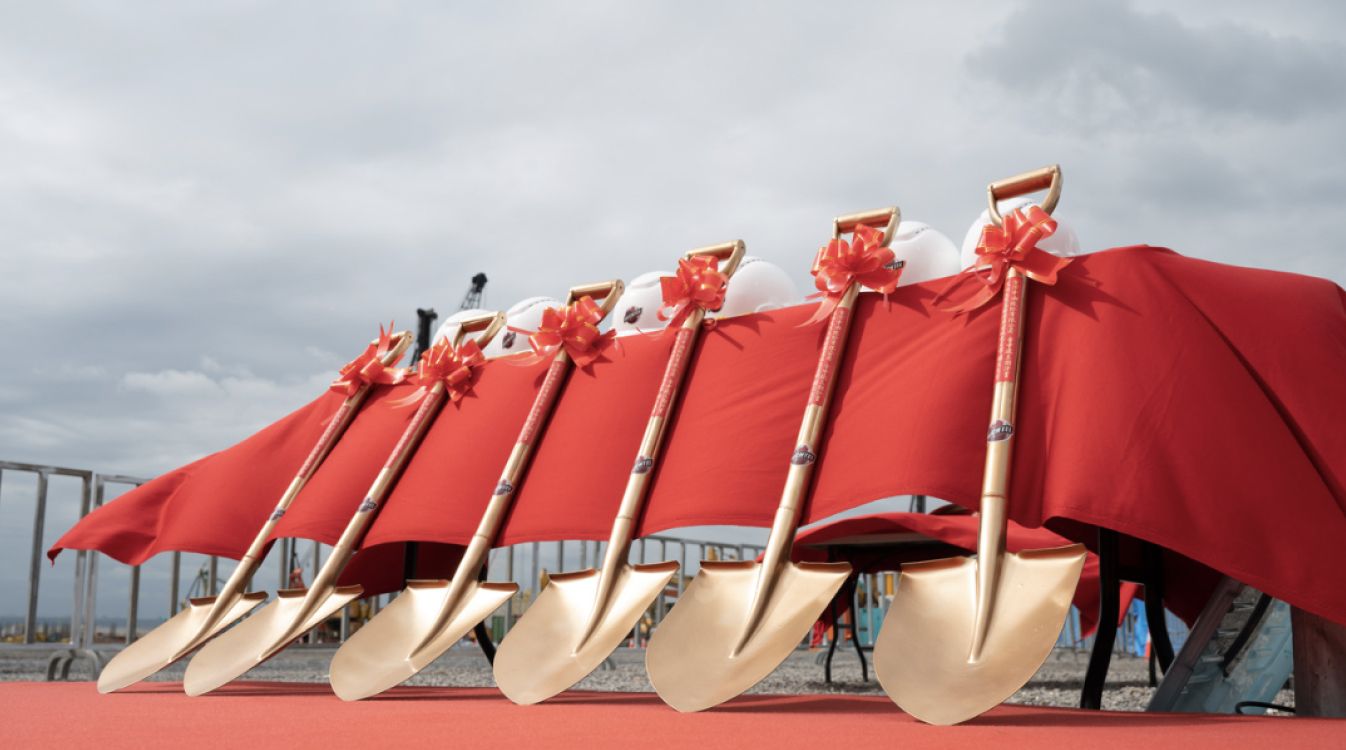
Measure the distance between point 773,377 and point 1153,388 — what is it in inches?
49.9

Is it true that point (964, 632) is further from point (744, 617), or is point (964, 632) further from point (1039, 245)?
point (1039, 245)

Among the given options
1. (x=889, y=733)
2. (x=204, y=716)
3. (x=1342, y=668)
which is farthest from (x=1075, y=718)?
(x=204, y=716)

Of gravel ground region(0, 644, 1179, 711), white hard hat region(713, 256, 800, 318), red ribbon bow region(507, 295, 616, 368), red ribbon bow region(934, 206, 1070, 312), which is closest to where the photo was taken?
red ribbon bow region(934, 206, 1070, 312)

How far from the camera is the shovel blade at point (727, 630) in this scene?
2.75 m

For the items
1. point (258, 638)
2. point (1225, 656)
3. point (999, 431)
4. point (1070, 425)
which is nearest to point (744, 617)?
point (999, 431)

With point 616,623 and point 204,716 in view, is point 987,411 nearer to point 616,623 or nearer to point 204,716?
point 616,623

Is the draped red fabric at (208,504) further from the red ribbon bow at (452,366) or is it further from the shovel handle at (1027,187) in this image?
the shovel handle at (1027,187)

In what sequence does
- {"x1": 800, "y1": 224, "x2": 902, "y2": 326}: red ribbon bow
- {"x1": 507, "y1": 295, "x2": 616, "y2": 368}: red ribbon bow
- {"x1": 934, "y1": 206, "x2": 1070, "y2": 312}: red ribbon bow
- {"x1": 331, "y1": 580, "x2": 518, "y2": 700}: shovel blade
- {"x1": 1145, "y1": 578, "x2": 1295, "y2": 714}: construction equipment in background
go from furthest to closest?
{"x1": 507, "y1": 295, "x2": 616, "y2": 368}: red ribbon bow, {"x1": 800, "y1": 224, "x2": 902, "y2": 326}: red ribbon bow, {"x1": 331, "y1": 580, "x2": 518, "y2": 700}: shovel blade, {"x1": 934, "y1": 206, "x2": 1070, "y2": 312}: red ribbon bow, {"x1": 1145, "y1": 578, "x2": 1295, "y2": 714}: construction equipment in background

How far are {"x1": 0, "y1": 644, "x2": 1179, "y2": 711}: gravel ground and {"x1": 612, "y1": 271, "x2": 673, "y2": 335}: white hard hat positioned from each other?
156 centimetres

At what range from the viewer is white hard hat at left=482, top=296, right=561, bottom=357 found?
500 centimetres

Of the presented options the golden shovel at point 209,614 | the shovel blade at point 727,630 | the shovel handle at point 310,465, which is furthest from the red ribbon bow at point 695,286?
the golden shovel at point 209,614

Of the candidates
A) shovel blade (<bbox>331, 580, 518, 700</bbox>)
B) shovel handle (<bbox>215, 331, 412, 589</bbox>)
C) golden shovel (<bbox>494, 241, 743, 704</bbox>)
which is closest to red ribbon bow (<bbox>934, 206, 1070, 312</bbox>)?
golden shovel (<bbox>494, 241, 743, 704</bbox>)

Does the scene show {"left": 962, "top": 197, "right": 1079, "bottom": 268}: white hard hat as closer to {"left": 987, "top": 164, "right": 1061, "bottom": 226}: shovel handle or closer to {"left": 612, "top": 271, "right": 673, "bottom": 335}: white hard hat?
{"left": 987, "top": 164, "right": 1061, "bottom": 226}: shovel handle

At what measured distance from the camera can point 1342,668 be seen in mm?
2787
